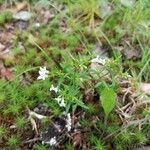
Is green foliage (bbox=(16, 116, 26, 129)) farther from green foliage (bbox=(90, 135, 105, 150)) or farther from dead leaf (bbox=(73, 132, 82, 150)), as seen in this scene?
green foliage (bbox=(90, 135, 105, 150))

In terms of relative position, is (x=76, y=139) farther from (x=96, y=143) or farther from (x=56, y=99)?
(x=56, y=99)

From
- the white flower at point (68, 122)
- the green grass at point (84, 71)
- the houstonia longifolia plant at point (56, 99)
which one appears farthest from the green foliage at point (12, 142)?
the white flower at point (68, 122)

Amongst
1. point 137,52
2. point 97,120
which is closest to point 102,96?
point 97,120

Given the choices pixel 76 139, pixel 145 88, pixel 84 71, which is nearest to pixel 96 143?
pixel 76 139

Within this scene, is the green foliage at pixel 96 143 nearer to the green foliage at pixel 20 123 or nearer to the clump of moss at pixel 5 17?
the green foliage at pixel 20 123

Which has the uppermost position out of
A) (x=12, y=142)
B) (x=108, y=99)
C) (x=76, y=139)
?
(x=108, y=99)

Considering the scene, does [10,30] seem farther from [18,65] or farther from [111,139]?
[111,139]

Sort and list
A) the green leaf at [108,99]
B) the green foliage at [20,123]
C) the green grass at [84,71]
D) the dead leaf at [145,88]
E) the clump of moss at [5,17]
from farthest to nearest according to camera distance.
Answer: the clump of moss at [5,17] < the dead leaf at [145,88] < the green foliage at [20,123] < the green grass at [84,71] < the green leaf at [108,99]
